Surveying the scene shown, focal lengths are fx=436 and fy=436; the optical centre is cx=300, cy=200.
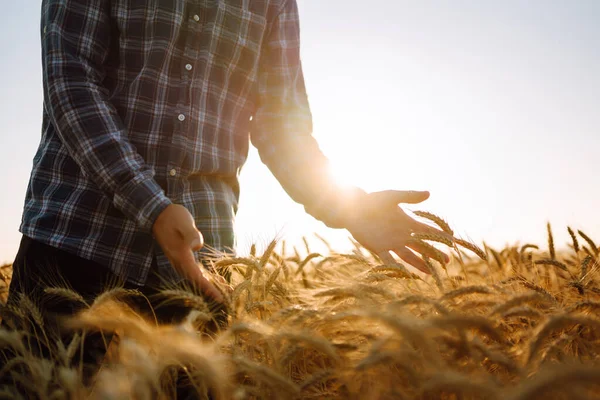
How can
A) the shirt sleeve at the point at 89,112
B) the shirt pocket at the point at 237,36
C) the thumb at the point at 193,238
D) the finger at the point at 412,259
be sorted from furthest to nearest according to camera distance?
the shirt pocket at the point at 237,36
the finger at the point at 412,259
the shirt sleeve at the point at 89,112
the thumb at the point at 193,238

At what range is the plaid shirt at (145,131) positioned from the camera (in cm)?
151

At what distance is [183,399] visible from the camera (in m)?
1.12

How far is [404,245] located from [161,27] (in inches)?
51.3

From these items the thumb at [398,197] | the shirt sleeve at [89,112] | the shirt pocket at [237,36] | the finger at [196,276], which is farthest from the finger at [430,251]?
the shirt pocket at [237,36]

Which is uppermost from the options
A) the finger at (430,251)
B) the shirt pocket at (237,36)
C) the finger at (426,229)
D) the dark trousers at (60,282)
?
the shirt pocket at (237,36)

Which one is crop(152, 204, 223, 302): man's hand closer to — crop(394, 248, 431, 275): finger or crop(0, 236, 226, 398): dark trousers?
crop(0, 236, 226, 398): dark trousers

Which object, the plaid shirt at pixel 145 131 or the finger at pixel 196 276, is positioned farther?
the plaid shirt at pixel 145 131

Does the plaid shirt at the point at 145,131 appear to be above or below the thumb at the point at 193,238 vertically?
above

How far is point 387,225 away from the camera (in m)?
1.77

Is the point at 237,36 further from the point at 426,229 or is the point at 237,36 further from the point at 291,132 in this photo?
the point at 426,229

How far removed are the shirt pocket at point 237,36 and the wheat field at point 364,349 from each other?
3.20 ft

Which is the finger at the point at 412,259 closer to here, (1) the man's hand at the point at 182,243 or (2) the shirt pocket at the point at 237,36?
(1) the man's hand at the point at 182,243

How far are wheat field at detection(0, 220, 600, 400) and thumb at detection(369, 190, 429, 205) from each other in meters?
0.19

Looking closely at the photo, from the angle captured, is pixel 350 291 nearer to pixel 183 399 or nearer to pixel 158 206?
pixel 183 399
